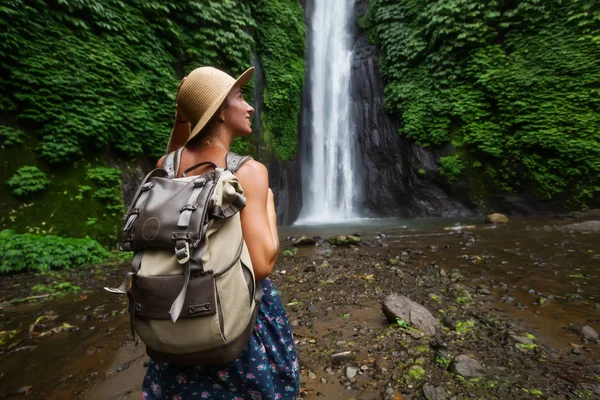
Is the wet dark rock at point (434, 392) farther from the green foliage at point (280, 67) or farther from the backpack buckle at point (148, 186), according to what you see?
the green foliage at point (280, 67)

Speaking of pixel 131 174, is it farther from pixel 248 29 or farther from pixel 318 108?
pixel 318 108

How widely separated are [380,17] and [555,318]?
17468mm

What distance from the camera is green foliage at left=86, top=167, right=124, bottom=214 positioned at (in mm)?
6730

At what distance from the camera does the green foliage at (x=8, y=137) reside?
5787mm

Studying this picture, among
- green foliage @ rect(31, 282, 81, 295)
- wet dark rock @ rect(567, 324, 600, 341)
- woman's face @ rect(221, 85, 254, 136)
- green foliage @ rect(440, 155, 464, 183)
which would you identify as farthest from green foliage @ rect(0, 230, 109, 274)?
green foliage @ rect(440, 155, 464, 183)

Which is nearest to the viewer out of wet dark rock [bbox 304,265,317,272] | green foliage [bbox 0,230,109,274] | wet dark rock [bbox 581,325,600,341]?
wet dark rock [bbox 581,325,600,341]

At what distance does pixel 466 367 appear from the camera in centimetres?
210

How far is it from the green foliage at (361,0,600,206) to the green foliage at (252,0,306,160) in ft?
18.3

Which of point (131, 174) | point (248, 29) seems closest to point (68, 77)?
point (131, 174)

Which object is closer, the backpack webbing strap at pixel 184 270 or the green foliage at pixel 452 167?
the backpack webbing strap at pixel 184 270

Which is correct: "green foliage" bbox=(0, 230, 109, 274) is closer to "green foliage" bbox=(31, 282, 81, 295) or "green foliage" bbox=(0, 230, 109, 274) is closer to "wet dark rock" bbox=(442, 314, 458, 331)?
"green foliage" bbox=(31, 282, 81, 295)

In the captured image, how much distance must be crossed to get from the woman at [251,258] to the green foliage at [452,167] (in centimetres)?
1374

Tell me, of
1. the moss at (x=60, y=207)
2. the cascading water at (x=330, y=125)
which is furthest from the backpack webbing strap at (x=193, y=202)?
the cascading water at (x=330, y=125)

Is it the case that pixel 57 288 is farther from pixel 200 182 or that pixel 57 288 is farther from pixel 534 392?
pixel 534 392
